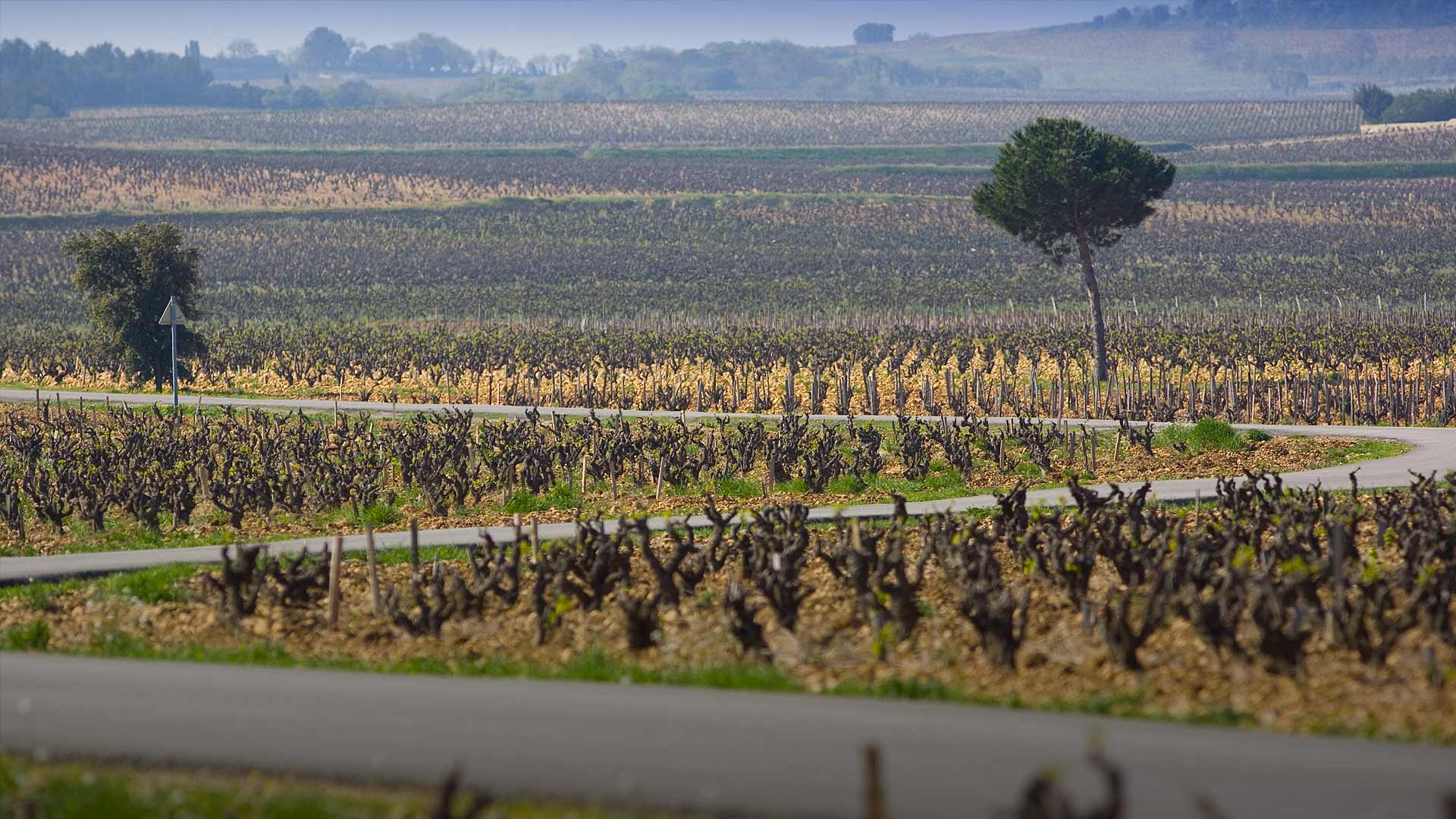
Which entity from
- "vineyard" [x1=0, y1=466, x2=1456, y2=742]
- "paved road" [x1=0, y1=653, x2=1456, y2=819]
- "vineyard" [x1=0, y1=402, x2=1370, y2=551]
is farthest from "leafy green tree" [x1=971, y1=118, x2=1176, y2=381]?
"paved road" [x1=0, y1=653, x2=1456, y2=819]

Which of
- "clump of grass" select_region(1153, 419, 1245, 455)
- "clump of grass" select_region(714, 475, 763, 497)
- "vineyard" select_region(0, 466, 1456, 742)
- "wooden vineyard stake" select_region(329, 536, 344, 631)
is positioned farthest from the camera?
"clump of grass" select_region(1153, 419, 1245, 455)

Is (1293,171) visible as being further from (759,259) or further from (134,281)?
(134,281)

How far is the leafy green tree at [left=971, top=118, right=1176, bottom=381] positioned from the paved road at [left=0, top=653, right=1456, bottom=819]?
118ft

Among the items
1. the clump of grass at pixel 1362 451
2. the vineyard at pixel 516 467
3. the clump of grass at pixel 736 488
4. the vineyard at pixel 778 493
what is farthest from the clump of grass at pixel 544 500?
the clump of grass at pixel 1362 451

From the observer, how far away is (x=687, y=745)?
10.7 m

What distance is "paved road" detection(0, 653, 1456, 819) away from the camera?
30.5 ft

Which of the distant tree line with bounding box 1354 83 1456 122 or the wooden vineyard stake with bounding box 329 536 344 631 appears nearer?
the wooden vineyard stake with bounding box 329 536 344 631

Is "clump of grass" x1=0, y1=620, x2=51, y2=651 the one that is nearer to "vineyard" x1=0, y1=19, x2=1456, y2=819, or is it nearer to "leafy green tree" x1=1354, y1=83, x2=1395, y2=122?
"vineyard" x1=0, y1=19, x2=1456, y2=819

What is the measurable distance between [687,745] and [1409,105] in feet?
615

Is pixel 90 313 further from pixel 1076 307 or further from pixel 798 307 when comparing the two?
pixel 1076 307

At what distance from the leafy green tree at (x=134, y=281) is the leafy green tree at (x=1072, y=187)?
82.2 feet

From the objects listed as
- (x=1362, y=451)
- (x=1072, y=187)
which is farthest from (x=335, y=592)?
(x=1072, y=187)

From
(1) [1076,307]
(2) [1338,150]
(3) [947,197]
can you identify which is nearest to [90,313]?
(1) [1076,307]

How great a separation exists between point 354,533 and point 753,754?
14354 mm
